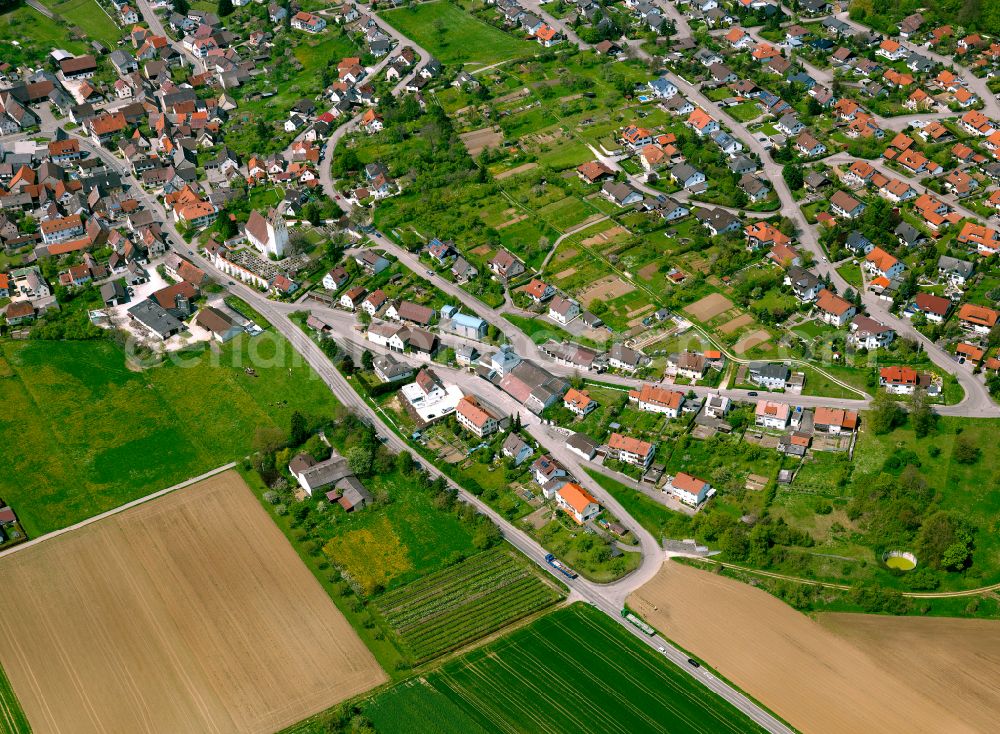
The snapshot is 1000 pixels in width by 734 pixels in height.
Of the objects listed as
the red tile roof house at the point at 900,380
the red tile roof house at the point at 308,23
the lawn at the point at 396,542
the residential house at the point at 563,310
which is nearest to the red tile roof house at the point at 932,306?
the red tile roof house at the point at 900,380

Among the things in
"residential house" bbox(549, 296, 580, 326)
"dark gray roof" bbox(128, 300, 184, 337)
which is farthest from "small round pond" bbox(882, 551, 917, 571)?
"dark gray roof" bbox(128, 300, 184, 337)

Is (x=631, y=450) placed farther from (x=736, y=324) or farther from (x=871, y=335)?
(x=871, y=335)

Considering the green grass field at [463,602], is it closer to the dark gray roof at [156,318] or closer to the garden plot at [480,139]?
the dark gray roof at [156,318]

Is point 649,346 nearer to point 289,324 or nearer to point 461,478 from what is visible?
point 461,478

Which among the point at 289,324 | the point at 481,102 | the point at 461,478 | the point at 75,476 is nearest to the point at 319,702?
the point at 461,478

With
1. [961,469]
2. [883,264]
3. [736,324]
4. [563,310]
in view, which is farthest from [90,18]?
[961,469]

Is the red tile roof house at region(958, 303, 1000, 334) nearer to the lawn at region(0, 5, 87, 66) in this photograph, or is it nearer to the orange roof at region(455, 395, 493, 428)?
the orange roof at region(455, 395, 493, 428)

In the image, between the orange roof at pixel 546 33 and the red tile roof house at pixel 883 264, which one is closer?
the red tile roof house at pixel 883 264
